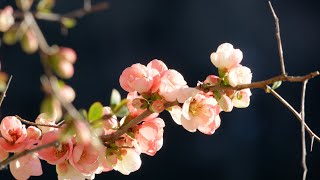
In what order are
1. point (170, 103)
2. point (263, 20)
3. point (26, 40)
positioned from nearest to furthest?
1. point (26, 40)
2. point (170, 103)
3. point (263, 20)

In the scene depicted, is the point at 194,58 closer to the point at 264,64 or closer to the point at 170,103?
the point at 264,64

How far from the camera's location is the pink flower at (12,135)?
29.1 inches

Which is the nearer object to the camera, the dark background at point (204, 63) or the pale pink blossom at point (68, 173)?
the pale pink blossom at point (68, 173)

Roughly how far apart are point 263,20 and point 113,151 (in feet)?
7.20

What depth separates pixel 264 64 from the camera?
2.88 meters

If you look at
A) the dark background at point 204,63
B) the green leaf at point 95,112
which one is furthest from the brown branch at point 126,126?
the dark background at point 204,63

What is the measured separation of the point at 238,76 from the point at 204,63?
6.70ft

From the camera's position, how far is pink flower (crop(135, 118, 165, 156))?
745 millimetres

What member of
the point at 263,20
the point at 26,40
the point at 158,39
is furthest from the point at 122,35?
the point at 26,40

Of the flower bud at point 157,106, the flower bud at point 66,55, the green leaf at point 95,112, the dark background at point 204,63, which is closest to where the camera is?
the flower bud at point 66,55

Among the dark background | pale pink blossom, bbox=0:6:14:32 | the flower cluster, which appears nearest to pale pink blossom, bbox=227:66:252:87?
the flower cluster

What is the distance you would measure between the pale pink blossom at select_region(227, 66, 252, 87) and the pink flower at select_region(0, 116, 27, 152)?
218mm

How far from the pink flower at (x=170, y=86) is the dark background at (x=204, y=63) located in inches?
74.5

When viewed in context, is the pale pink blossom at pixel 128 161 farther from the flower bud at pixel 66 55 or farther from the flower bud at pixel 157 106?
the flower bud at pixel 66 55
